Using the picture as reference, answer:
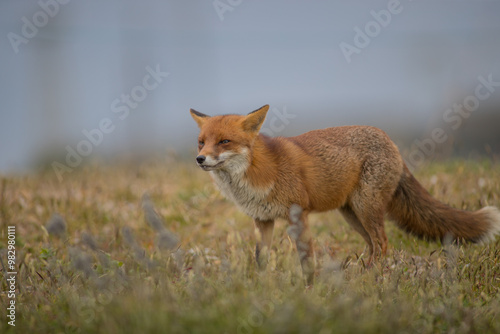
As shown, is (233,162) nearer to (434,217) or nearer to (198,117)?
(198,117)

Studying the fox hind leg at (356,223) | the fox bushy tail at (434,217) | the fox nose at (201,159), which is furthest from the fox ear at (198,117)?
the fox bushy tail at (434,217)

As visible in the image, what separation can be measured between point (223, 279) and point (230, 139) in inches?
54.5

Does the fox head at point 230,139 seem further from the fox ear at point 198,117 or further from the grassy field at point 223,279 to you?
the grassy field at point 223,279

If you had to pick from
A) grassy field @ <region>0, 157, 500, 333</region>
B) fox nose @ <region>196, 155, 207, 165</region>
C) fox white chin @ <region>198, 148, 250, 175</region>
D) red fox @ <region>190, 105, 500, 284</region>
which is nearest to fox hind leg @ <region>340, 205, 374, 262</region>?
red fox @ <region>190, 105, 500, 284</region>

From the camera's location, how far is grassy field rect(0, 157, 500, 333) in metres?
2.64

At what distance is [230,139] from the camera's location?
430 centimetres

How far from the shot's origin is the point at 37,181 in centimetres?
859

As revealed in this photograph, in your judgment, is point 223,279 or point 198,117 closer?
point 223,279

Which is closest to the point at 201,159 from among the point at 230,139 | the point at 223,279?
the point at 230,139

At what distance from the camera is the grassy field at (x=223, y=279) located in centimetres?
264

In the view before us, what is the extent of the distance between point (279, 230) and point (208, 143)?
227 centimetres

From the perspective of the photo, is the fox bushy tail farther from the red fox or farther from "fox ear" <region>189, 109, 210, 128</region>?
"fox ear" <region>189, 109, 210, 128</region>

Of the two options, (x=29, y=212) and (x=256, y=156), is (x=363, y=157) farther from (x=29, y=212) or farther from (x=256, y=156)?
(x=29, y=212)

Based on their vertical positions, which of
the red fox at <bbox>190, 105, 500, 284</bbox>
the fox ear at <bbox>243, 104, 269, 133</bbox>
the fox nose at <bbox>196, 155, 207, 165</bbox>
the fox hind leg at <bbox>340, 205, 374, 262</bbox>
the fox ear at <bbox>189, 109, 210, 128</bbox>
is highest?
the fox ear at <bbox>189, 109, 210, 128</bbox>
